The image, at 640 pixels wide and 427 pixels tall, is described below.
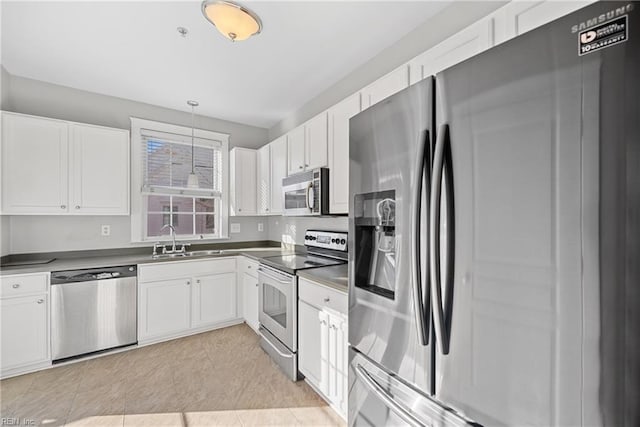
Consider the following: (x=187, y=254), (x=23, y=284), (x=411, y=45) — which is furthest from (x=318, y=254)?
(x=23, y=284)

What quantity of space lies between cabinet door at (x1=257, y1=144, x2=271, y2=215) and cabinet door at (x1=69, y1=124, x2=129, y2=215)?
1.48 m

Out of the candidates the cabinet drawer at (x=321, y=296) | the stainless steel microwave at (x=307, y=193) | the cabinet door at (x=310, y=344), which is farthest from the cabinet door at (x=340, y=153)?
the cabinet door at (x=310, y=344)

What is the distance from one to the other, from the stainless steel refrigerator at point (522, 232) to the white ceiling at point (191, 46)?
1.30 m

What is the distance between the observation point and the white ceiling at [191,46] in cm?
187

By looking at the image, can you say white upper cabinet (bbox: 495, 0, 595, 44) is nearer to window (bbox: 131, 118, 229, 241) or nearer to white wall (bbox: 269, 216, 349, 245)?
white wall (bbox: 269, 216, 349, 245)

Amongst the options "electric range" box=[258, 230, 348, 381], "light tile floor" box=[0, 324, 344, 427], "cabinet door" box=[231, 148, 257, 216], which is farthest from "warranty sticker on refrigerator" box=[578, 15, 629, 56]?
"cabinet door" box=[231, 148, 257, 216]

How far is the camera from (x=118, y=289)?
270 centimetres

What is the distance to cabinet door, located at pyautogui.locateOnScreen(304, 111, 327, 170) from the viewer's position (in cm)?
245

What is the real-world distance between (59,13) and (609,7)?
9.50 ft

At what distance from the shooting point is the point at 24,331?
2.31 metres

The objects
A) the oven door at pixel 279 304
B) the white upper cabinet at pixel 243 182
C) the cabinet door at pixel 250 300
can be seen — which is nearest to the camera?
the oven door at pixel 279 304

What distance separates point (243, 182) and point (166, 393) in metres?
2.44

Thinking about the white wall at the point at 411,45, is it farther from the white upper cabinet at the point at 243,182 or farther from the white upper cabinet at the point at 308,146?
the white upper cabinet at the point at 243,182

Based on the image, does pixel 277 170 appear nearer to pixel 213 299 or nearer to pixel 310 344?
pixel 213 299
